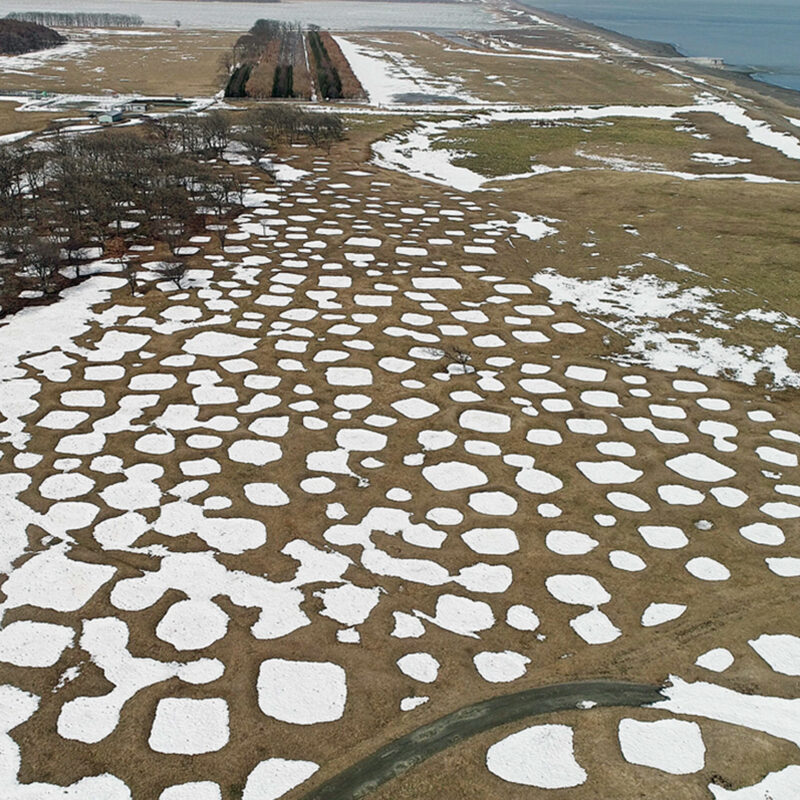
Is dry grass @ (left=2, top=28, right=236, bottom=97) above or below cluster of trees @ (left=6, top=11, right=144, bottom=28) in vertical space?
below

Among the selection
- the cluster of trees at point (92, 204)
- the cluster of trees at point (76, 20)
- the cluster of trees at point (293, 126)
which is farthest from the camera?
the cluster of trees at point (76, 20)

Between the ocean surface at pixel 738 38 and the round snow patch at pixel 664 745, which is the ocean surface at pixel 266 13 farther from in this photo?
the round snow patch at pixel 664 745

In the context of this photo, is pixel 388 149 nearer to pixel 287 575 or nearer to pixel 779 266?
pixel 779 266

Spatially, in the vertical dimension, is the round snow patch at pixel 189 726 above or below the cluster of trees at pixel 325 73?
below

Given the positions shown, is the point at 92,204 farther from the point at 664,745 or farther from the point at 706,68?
the point at 706,68

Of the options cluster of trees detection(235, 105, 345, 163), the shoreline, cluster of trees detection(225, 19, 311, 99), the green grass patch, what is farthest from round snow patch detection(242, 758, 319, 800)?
the shoreline

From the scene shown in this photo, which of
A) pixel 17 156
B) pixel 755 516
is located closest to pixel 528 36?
pixel 17 156

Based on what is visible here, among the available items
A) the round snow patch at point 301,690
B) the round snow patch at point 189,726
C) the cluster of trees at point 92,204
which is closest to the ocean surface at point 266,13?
the cluster of trees at point 92,204

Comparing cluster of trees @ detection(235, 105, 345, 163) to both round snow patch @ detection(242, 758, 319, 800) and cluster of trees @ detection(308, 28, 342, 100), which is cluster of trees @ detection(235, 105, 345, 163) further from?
round snow patch @ detection(242, 758, 319, 800)
